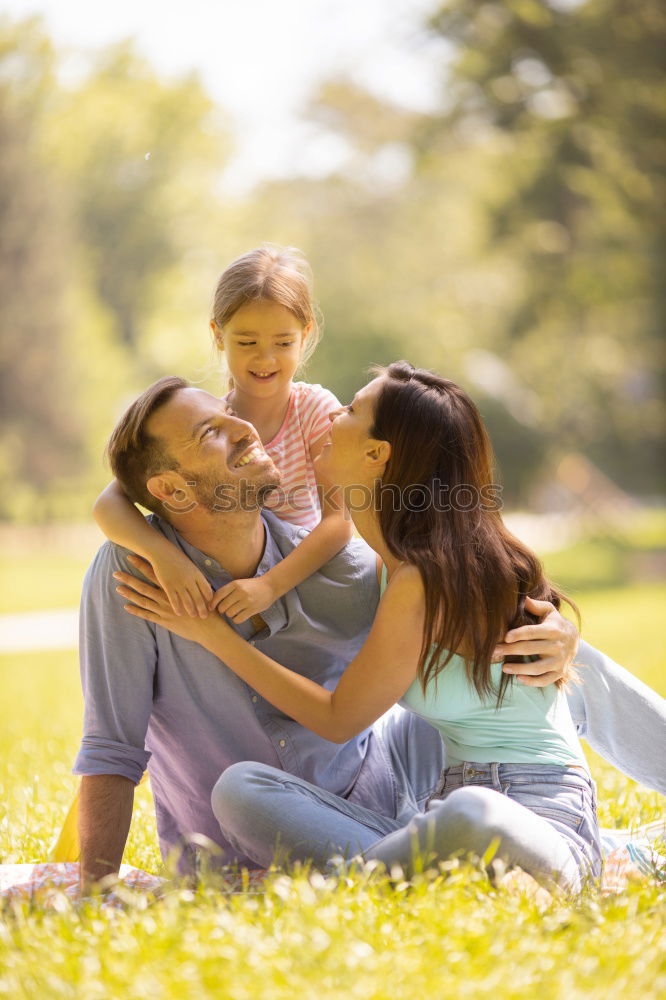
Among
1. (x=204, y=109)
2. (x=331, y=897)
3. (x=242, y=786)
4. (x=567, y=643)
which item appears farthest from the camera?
(x=204, y=109)

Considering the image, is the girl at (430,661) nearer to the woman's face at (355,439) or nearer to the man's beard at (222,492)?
the woman's face at (355,439)

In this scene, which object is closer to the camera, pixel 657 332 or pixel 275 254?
pixel 275 254

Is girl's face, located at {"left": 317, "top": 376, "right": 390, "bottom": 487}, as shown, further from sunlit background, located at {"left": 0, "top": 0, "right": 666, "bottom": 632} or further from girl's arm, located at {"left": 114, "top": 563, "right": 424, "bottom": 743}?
sunlit background, located at {"left": 0, "top": 0, "right": 666, "bottom": 632}

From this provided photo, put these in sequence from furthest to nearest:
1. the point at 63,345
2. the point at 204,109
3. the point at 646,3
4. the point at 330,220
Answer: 1. the point at 330,220
2. the point at 204,109
3. the point at 63,345
4. the point at 646,3

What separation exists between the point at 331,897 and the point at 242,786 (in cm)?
42

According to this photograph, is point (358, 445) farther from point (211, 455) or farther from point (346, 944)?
point (346, 944)

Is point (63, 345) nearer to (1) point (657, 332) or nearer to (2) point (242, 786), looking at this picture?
(1) point (657, 332)

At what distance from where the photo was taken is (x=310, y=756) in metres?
2.99

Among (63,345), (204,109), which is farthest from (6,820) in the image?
(204,109)

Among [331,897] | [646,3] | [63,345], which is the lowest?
[331,897]

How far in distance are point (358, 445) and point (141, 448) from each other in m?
0.65

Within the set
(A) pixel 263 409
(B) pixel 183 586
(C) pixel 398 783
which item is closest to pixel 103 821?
(B) pixel 183 586

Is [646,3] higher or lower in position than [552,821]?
higher

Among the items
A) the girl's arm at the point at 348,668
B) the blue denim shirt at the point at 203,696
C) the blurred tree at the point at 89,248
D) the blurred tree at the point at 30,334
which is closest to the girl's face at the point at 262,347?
the blue denim shirt at the point at 203,696
